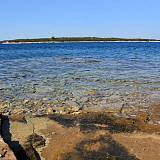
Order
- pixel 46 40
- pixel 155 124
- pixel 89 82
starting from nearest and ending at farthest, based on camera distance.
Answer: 1. pixel 155 124
2. pixel 89 82
3. pixel 46 40

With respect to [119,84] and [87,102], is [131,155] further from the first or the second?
[119,84]

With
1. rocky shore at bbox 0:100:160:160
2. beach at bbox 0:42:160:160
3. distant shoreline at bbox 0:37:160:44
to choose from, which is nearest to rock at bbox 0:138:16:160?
rocky shore at bbox 0:100:160:160

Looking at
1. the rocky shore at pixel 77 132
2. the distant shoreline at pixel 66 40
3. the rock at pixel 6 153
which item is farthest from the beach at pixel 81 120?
the distant shoreline at pixel 66 40

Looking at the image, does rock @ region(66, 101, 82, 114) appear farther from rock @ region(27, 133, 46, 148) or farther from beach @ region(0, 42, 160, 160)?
rock @ region(27, 133, 46, 148)

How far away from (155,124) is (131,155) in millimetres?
2737

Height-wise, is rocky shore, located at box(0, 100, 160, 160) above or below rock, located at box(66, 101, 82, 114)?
above

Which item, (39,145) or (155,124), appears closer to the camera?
(39,145)

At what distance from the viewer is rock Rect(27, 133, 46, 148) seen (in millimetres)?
9148

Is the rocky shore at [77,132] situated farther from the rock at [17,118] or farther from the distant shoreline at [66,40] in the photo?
the distant shoreline at [66,40]

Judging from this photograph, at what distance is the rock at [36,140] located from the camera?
9.15m

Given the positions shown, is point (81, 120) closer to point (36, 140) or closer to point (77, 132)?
point (77, 132)

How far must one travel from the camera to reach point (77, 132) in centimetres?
1014

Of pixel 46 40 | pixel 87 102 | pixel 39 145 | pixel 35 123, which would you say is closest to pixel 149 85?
pixel 87 102

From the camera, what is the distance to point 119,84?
1912 cm
